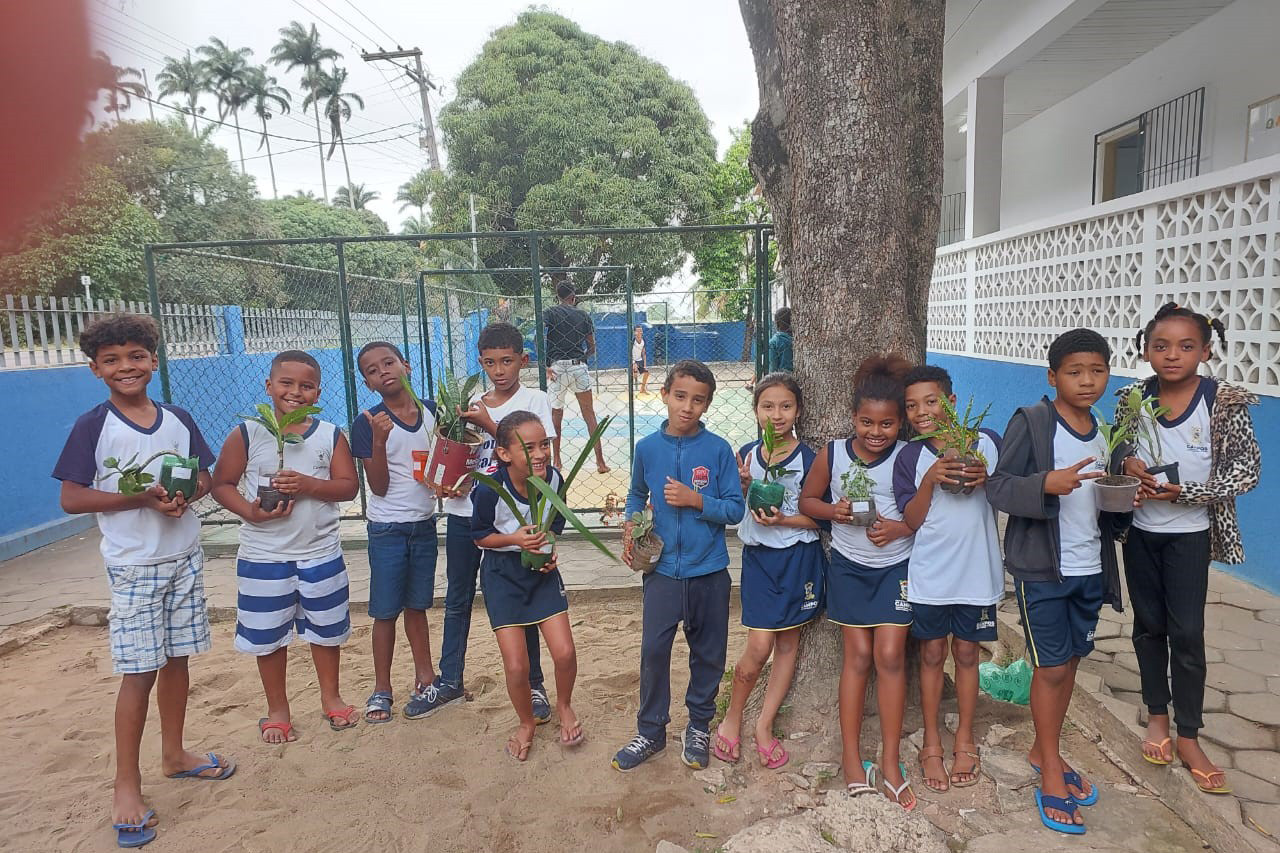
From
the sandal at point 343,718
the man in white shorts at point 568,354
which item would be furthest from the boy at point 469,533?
the man in white shorts at point 568,354

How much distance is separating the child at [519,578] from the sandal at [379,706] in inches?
25.7

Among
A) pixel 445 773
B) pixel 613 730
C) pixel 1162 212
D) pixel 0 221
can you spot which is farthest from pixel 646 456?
pixel 1162 212

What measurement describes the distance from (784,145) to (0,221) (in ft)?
9.87

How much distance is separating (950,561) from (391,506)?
224cm

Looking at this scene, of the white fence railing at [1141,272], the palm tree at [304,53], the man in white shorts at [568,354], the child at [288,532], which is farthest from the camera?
the palm tree at [304,53]

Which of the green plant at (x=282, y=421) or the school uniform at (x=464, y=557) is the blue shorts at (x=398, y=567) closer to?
the school uniform at (x=464, y=557)

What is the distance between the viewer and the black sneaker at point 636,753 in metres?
2.90

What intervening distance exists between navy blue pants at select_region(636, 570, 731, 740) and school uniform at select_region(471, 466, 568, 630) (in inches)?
16.3

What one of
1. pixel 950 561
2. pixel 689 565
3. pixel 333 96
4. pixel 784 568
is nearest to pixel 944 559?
pixel 950 561

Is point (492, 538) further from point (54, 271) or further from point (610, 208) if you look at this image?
point (610, 208)

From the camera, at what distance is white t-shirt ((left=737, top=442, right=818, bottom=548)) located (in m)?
2.79

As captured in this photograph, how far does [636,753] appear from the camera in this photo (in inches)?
114

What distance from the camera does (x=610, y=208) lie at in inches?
727

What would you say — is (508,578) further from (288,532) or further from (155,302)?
(155,302)
